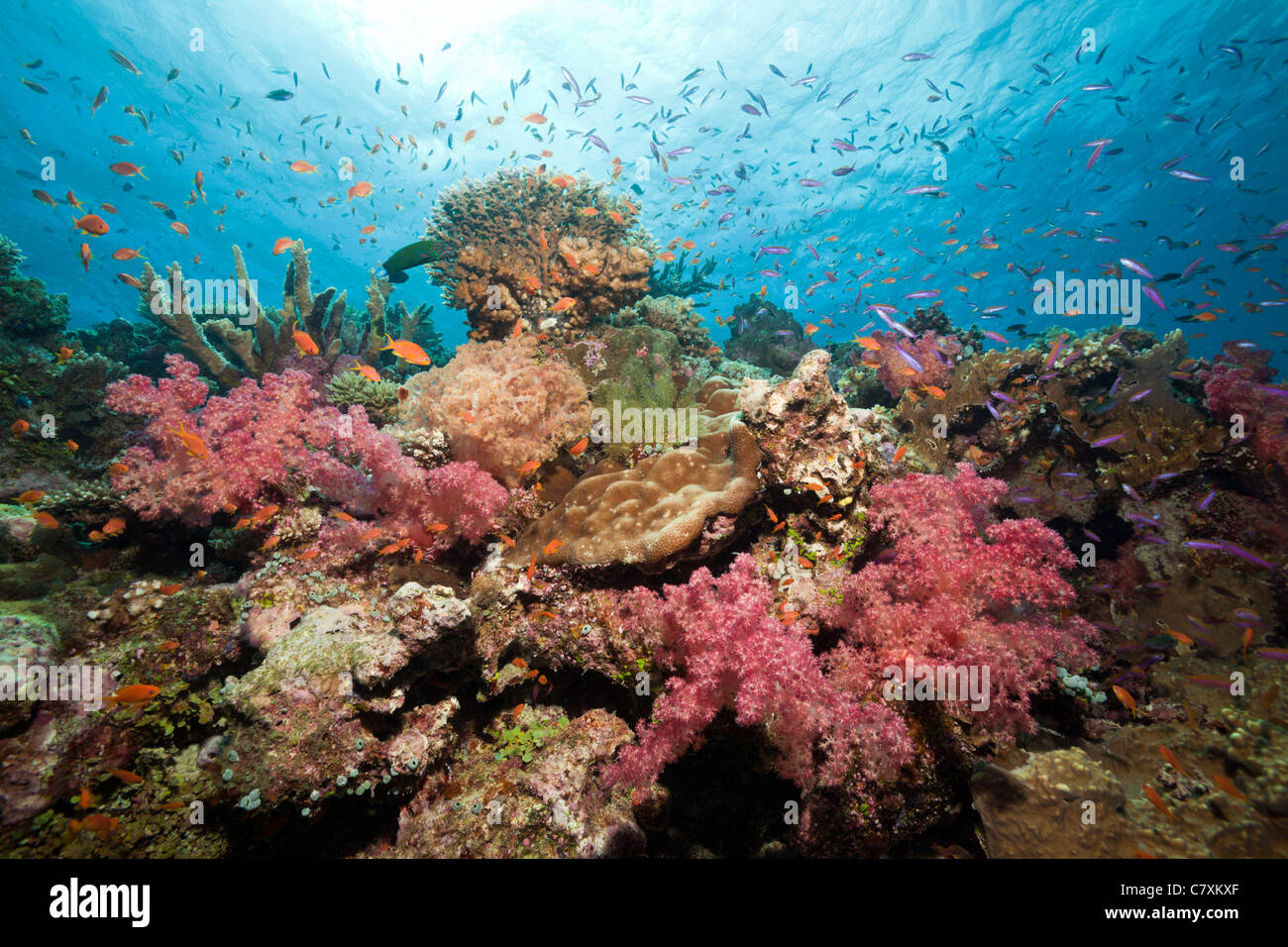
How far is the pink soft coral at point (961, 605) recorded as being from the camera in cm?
311

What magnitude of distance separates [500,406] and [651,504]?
200 centimetres

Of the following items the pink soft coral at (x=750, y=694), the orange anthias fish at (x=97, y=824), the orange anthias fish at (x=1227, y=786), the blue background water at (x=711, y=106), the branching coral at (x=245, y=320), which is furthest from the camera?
the blue background water at (x=711, y=106)

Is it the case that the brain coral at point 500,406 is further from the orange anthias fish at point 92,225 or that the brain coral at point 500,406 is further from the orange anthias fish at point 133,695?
the orange anthias fish at point 92,225

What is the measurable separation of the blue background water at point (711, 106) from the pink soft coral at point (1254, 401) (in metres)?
7.84

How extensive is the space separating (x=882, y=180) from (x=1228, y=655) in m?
38.0

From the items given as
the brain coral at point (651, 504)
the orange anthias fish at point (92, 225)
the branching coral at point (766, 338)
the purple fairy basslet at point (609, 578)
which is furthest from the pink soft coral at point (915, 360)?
the orange anthias fish at point (92, 225)

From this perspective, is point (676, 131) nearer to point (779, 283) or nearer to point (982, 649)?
point (982, 649)

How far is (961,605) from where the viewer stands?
338 centimetres

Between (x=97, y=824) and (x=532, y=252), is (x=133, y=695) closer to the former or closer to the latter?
(x=97, y=824)

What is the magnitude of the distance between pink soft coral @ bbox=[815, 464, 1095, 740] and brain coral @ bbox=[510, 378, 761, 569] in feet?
4.14

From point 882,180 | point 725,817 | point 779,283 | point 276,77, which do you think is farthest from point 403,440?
point 779,283

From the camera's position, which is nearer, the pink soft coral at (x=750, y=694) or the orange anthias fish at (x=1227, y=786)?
the orange anthias fish at (x=1227, y=786)

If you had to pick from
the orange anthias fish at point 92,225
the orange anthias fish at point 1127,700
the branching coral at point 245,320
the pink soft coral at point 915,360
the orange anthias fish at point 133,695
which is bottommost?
the orange anthias fish at point 1127,700
